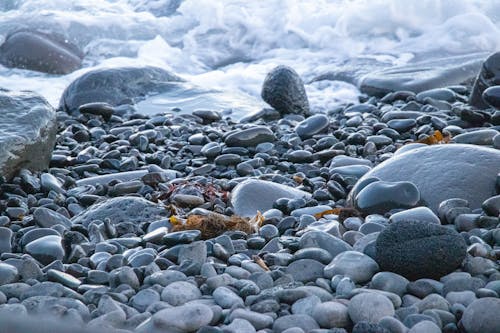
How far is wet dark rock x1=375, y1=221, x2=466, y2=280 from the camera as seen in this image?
257cm

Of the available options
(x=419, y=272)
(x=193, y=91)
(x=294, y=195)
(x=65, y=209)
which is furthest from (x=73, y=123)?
(x=419, y=272)

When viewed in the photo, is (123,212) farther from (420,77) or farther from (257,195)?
(420,77)

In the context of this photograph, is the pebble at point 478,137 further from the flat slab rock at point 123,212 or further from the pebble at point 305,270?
the pebble at point 305,270

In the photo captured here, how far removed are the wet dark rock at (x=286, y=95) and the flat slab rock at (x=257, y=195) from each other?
3.15 metres

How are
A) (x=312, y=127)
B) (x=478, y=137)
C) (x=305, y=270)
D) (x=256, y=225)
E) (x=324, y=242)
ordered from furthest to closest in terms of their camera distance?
(x=312, y=127) → (x=478, y=137) → (x=256, y=225) → (x=324, y=242) → (x=305, y=270)

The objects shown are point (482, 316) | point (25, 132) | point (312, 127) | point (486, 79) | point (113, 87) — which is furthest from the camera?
point (113, 87)

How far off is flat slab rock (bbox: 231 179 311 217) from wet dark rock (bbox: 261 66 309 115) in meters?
3.15

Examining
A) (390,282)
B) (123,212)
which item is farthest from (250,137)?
(390,282)

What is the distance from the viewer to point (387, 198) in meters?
3.48

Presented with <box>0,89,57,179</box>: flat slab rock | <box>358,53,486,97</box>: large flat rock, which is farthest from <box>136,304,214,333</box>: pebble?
<box>358,53,486,97</box>: large flat rock

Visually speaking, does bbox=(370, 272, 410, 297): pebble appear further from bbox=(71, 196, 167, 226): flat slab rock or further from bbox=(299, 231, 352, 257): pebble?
bbox=(71, 196, 167, 226): flat slab rock

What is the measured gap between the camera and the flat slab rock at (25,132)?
4508 millimetres

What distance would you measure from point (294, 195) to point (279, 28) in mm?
9849

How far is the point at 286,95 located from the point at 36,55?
16.6ft
